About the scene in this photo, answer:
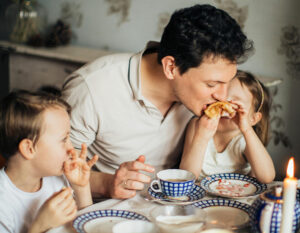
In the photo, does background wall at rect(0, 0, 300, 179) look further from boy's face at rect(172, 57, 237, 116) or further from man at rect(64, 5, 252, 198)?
boy's face at rect(172, 57, 237, 116)

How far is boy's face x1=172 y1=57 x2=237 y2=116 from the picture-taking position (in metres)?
1.57

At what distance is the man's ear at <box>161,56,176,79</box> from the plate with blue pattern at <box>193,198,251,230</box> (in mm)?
611

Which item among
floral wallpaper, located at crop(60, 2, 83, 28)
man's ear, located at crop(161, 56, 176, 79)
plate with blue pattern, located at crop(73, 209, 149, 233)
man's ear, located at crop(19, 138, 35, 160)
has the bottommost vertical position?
plate with blue pattern, located at crop(73, 209, 149, 233)

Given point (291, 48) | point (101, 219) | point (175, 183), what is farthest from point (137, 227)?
point (291, 48)

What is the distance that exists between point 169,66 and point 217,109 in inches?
10.7

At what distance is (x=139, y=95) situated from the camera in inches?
69.2

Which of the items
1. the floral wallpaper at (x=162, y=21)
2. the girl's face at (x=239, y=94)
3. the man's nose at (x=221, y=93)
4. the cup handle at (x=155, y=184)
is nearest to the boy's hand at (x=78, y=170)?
the cup handle at (x=155, y=184)

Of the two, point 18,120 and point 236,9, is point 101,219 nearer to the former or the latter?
point 18,120

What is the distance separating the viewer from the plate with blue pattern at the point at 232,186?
1375 mm

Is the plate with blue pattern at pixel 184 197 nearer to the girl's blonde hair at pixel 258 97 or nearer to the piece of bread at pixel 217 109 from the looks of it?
the piece of bread at pixel 217 109

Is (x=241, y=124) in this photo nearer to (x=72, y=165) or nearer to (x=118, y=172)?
(x=118, y=172)

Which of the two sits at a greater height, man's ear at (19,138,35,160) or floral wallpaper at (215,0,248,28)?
floral wallpaper at (215,0,248,28)

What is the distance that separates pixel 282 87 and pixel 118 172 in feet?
4.40

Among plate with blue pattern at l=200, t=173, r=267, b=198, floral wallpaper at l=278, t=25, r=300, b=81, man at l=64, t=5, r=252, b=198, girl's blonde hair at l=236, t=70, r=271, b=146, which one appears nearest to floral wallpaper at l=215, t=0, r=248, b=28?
floral wallpaper at l=278, t=25, r=300, b=81
